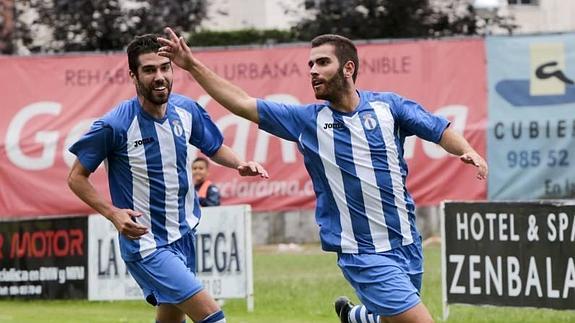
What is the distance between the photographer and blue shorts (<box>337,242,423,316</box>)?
9.20m

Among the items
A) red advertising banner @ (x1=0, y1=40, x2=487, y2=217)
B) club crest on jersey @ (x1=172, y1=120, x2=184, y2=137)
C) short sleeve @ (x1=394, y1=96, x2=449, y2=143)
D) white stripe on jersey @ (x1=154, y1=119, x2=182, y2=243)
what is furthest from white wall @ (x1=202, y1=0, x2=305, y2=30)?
short sleeve @ (x1=394, y1=96, x2=449, y2=143)

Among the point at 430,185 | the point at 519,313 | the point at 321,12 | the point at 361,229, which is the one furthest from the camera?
the point at 321,12

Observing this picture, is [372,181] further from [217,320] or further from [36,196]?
[36,196]

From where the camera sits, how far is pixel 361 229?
9398 millimetres

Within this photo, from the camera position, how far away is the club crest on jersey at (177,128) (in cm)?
1028

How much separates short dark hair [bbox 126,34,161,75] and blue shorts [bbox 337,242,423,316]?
186 centimetres

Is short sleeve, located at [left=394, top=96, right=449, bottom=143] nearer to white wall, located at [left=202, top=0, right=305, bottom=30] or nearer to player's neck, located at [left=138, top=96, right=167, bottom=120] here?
player's neck, located at [left=138, top=96, right=167, bottom=120]

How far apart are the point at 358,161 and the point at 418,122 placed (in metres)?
0.45

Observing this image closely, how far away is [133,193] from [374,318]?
1.81 meters

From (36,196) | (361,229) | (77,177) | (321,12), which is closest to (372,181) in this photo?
(361,229)

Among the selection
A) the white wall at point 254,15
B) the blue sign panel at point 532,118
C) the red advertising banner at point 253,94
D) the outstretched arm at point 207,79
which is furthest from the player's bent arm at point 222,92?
the white wall at point 254,15

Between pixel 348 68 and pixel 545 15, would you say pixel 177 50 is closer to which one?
pixel 348 68

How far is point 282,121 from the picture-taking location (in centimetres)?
948

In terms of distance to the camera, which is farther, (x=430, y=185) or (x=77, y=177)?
(x=430, y=185)
